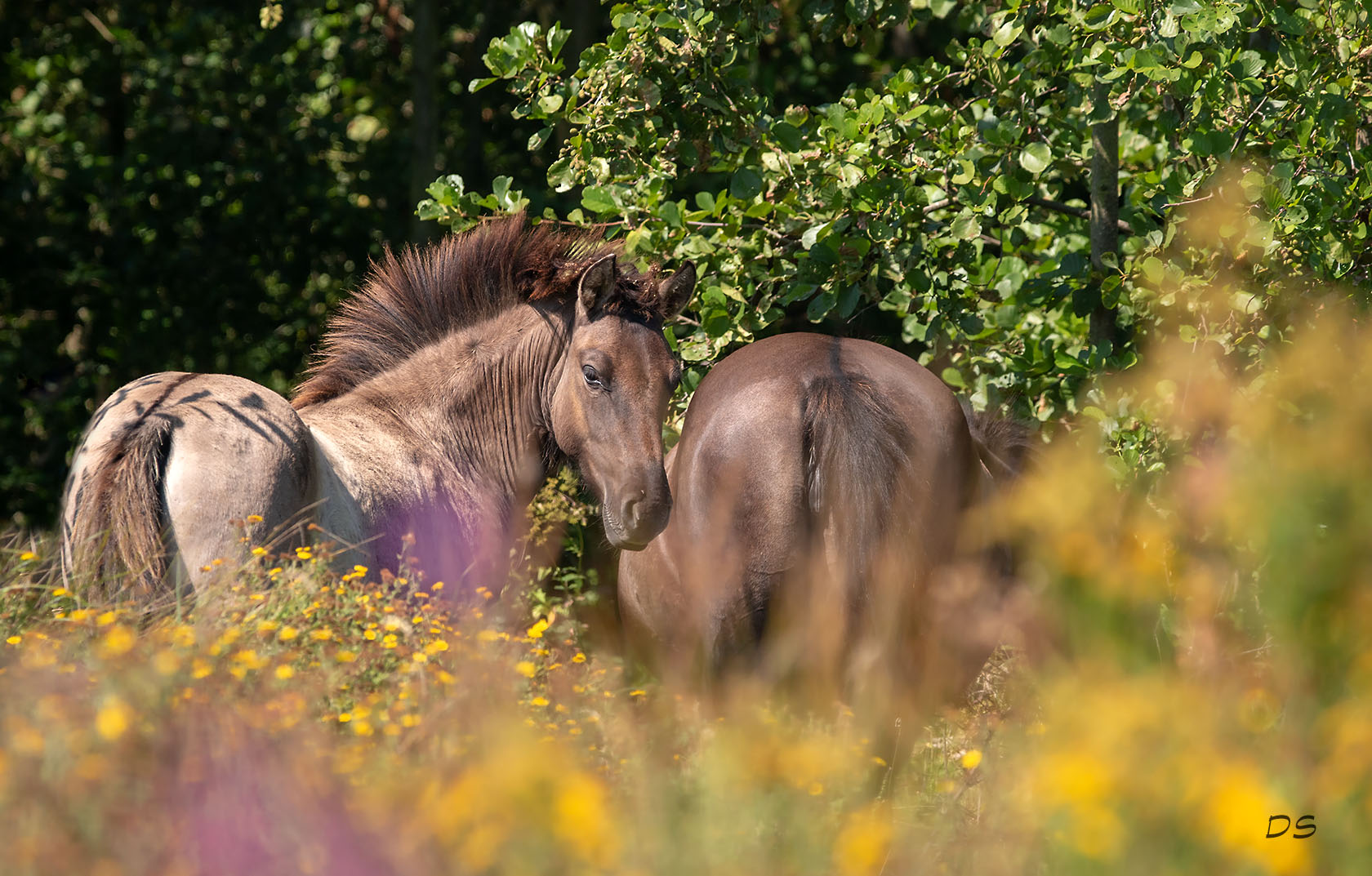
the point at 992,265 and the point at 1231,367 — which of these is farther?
the point at 992,265

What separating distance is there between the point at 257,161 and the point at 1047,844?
9163mm

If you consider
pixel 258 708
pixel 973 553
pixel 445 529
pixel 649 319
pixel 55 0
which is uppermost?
pixel 55 0

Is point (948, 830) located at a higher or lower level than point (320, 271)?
lower

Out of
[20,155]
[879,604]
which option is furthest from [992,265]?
[20,155]

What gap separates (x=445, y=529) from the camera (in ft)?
14.9

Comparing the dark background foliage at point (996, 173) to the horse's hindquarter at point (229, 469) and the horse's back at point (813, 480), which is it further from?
the horse's hindquarter at point (229, 469)

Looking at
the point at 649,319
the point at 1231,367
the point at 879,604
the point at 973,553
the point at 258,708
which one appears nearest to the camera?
the point at 258,708

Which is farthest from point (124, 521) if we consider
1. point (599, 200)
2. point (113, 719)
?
point (599, 200)

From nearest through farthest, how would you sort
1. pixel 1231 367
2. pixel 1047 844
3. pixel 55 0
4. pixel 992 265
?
1. pixel 1047 844
2. pixel 1231 367
3. pixel 992 265
4. pixel 55 0

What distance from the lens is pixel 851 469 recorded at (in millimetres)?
3756

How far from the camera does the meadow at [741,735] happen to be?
1.89 metres

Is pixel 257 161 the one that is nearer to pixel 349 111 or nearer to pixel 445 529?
pixel 349 111

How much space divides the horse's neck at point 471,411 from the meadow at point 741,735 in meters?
1.16

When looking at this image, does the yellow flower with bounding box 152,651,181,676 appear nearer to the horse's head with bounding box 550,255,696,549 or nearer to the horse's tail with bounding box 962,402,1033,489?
the horse's head with bounding box 550,255,696,549
